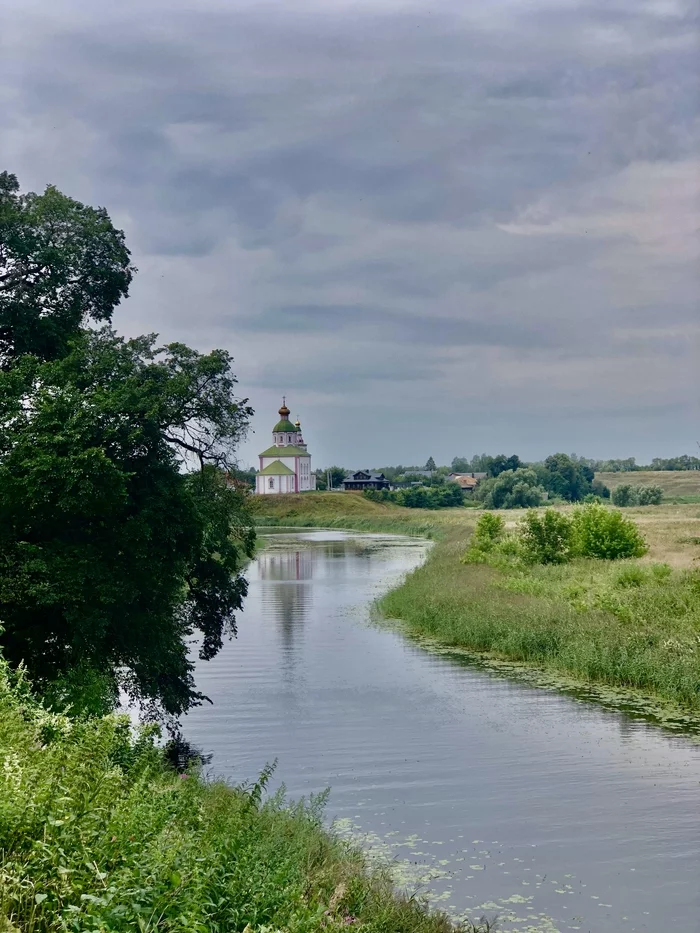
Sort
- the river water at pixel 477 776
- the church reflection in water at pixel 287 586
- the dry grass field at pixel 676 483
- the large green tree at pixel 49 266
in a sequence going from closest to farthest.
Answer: the river water at pixel 477 776 < the large green tree at pixel 49 266 < the church reflection in water at pixel 287 586 < the dry grass field at pixel 676 483

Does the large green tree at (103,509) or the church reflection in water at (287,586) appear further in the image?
the church reflection in water at (287,586)

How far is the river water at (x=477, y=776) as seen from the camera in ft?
37.9

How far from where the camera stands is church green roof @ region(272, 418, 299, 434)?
165 meters

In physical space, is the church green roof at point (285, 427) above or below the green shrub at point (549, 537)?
above

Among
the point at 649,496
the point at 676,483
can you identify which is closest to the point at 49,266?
the point at 649,496

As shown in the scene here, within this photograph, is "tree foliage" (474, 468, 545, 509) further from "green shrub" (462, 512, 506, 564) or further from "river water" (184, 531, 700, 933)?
"river water" (184, 531, 700, 933)

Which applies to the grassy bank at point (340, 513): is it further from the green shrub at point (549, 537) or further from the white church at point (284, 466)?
the green shrub at point (549, 537)

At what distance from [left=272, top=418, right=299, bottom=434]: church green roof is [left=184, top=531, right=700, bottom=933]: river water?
136 metres

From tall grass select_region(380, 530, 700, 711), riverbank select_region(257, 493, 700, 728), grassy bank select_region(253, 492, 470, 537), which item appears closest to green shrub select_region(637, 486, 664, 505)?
grassy bank select_region(253, 492, 470, 537)

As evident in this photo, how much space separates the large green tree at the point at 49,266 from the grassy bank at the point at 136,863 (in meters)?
10.4

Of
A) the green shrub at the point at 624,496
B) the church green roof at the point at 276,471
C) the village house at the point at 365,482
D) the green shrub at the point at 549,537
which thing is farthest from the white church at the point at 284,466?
the green shrub at the point at 549,537

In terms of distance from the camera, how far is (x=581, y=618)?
26.5 metres

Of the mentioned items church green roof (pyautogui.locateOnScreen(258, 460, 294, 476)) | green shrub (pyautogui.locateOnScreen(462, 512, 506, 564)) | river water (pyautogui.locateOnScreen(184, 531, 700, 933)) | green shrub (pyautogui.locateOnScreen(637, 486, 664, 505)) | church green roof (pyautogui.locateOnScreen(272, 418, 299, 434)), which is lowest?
river water (pyautogui.locateOnScreen(184, 531, 700, 933))

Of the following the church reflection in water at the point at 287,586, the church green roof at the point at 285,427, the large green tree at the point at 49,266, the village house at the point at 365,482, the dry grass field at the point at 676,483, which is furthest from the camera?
the village house at the point at 365,482
